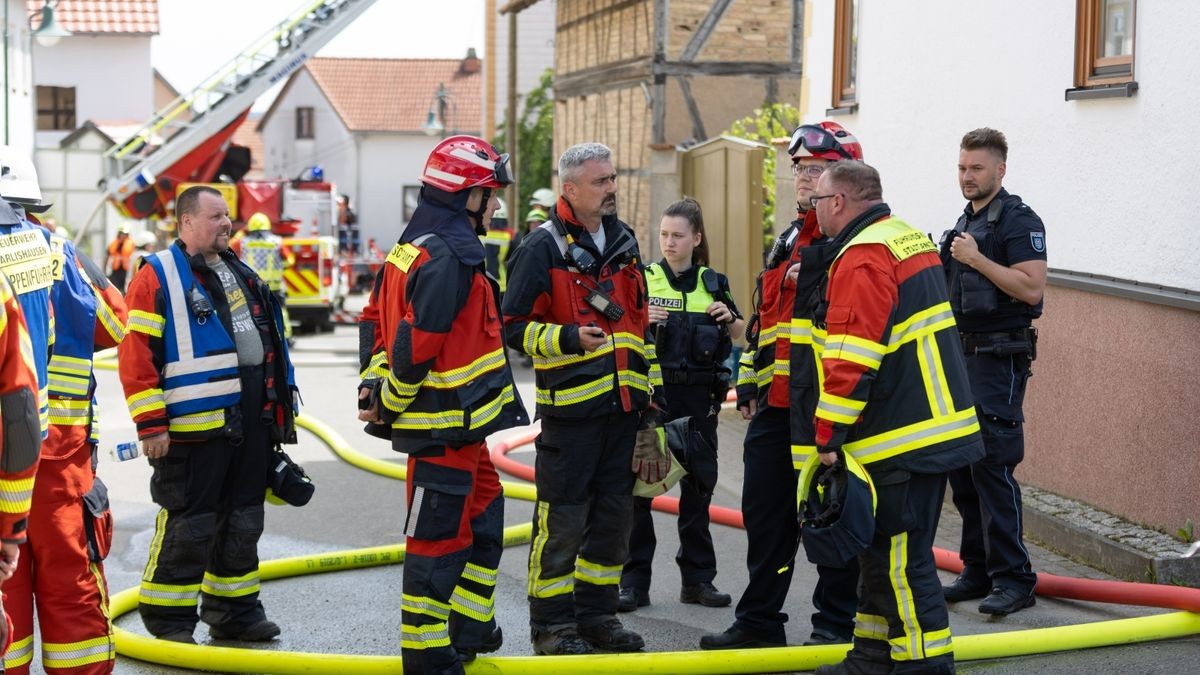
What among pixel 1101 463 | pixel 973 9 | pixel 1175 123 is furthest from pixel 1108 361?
pixel 973 9

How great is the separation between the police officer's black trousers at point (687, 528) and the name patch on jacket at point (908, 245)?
1918mm

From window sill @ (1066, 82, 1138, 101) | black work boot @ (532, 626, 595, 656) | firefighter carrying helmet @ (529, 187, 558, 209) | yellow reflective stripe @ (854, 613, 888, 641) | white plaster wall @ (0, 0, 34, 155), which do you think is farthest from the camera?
white plaster wall @ (0, 0, 34, 155)

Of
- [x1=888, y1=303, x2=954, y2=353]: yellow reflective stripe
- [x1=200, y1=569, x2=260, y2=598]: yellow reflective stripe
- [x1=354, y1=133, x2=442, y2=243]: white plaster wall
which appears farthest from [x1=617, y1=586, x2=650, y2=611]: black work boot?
[x1=354, y1=133, x2=442, y2=243]: white plaster wall

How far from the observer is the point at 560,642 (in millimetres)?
5988

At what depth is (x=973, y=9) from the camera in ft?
31.3

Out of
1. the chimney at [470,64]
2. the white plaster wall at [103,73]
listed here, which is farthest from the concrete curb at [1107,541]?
the chimney at [470,64]

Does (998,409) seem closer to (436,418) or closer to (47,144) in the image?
(436,418)

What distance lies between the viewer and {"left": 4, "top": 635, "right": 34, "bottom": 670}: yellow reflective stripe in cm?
498

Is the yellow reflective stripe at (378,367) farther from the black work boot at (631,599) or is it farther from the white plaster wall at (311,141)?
the white plaster wall at (311,141)

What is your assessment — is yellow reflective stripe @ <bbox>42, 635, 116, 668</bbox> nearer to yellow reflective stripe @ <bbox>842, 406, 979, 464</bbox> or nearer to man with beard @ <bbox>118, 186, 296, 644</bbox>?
man with beard @ <bbox>118, 186, 296, 644</bbox>

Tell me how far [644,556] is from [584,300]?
1520mm

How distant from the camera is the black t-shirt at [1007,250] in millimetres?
6570

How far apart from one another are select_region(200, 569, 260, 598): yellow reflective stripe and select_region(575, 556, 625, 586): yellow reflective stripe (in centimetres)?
141

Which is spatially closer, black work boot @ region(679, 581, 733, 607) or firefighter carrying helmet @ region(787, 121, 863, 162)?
firefighter carrying helmet @ region(787, 121, 863, 162)
